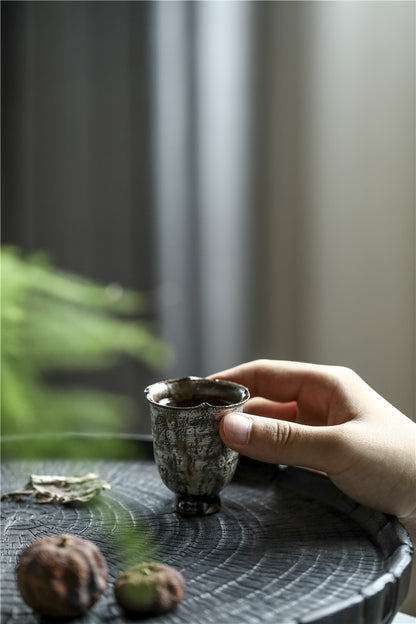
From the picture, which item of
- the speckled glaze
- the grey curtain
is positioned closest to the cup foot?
the speckled glaze

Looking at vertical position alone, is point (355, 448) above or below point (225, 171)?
below

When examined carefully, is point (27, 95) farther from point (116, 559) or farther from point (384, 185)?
point (116, 559)

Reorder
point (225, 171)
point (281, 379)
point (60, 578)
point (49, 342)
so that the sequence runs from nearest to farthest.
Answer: point (60, 578) → point (281, 379) → point (49, 342) → point (225, 171)

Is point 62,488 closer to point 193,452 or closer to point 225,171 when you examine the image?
point 193,452

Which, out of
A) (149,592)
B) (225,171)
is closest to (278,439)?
(149,592)

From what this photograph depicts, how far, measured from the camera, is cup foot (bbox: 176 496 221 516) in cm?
63

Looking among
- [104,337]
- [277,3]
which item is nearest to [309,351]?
[104,337]

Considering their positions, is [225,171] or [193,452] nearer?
[193,452]

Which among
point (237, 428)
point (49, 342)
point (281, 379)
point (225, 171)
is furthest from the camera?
point (225, 171)

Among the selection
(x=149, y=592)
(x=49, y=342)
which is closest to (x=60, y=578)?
(x=149, y=592)

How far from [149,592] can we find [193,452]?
188 millimetres

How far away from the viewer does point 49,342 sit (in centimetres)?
102

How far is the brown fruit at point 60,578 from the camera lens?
43 centimetres

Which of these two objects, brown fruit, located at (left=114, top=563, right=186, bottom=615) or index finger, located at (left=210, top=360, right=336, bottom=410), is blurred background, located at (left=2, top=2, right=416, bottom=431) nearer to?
index finger, located at (left=210, top=360, right=336, bottom=410)
